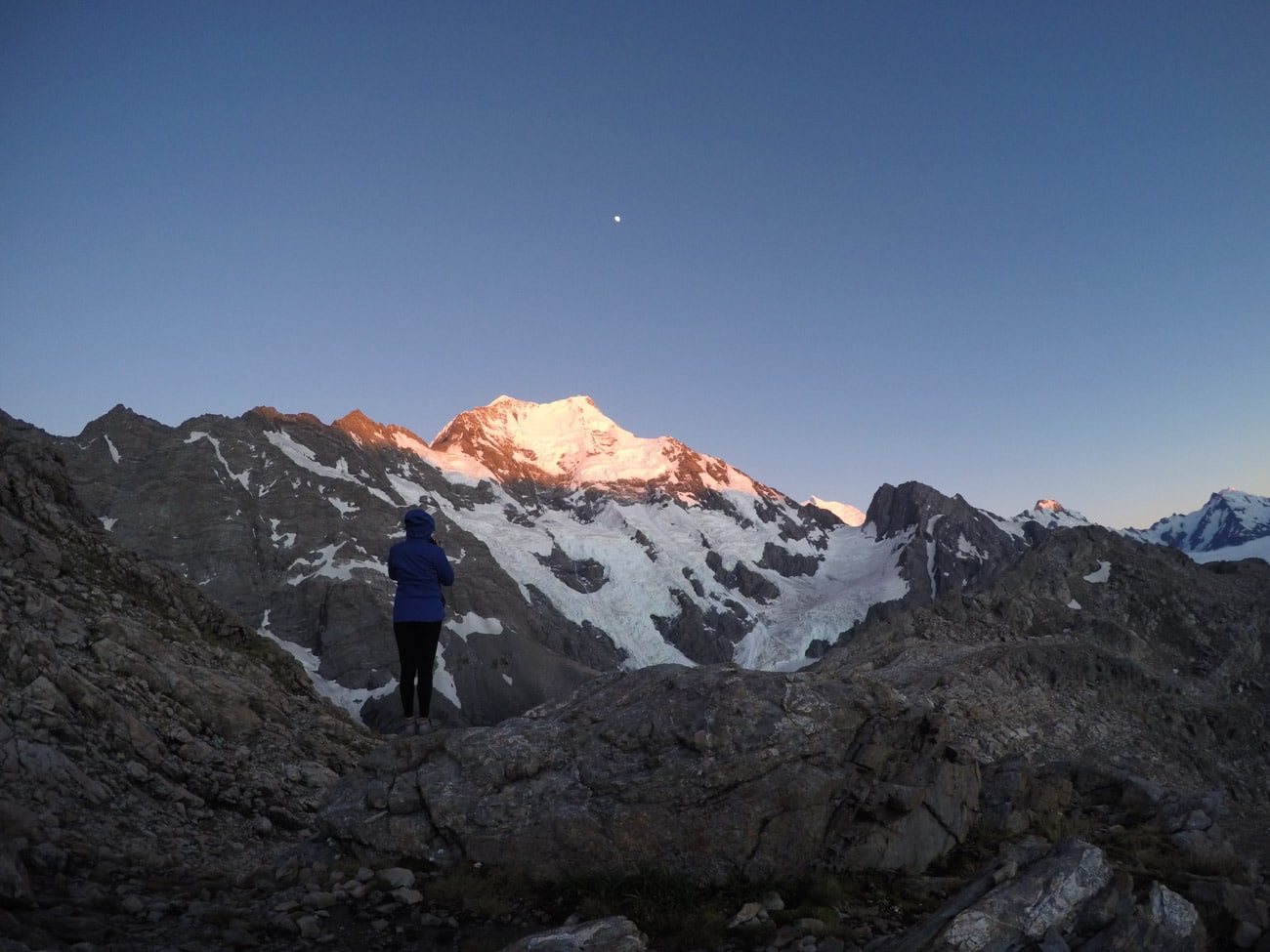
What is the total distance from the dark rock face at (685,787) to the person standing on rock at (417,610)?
3.94 ft

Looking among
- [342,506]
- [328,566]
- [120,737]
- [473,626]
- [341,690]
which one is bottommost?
[341,690]

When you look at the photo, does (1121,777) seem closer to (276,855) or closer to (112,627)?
(276,855)

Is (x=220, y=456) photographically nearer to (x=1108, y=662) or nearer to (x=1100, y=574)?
(x=1100, y=574)

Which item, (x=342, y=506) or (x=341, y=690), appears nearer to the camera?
(x=341, y=690)

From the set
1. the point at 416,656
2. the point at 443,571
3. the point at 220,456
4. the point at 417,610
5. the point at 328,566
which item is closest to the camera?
the point at 417,610

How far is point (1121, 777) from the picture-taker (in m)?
18.6

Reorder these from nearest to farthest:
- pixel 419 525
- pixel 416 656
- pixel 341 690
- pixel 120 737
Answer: pixel 416 656
pixel 419 525
pixel 120 737
pixel 341 690

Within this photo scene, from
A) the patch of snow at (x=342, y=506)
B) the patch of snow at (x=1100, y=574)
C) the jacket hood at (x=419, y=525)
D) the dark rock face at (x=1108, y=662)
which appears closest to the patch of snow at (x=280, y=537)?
the patch of snow at (x=342, y=506)

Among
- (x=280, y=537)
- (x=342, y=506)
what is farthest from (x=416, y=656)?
(x=342, y=506)

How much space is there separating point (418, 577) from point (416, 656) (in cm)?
158

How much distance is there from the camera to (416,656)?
14.6m

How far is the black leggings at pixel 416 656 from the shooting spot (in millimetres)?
14438

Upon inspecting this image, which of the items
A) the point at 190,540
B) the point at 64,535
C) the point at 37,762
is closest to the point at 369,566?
the point at 190,540

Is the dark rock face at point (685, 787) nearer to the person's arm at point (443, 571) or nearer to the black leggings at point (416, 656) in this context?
the black leggings at point (416, 656)
